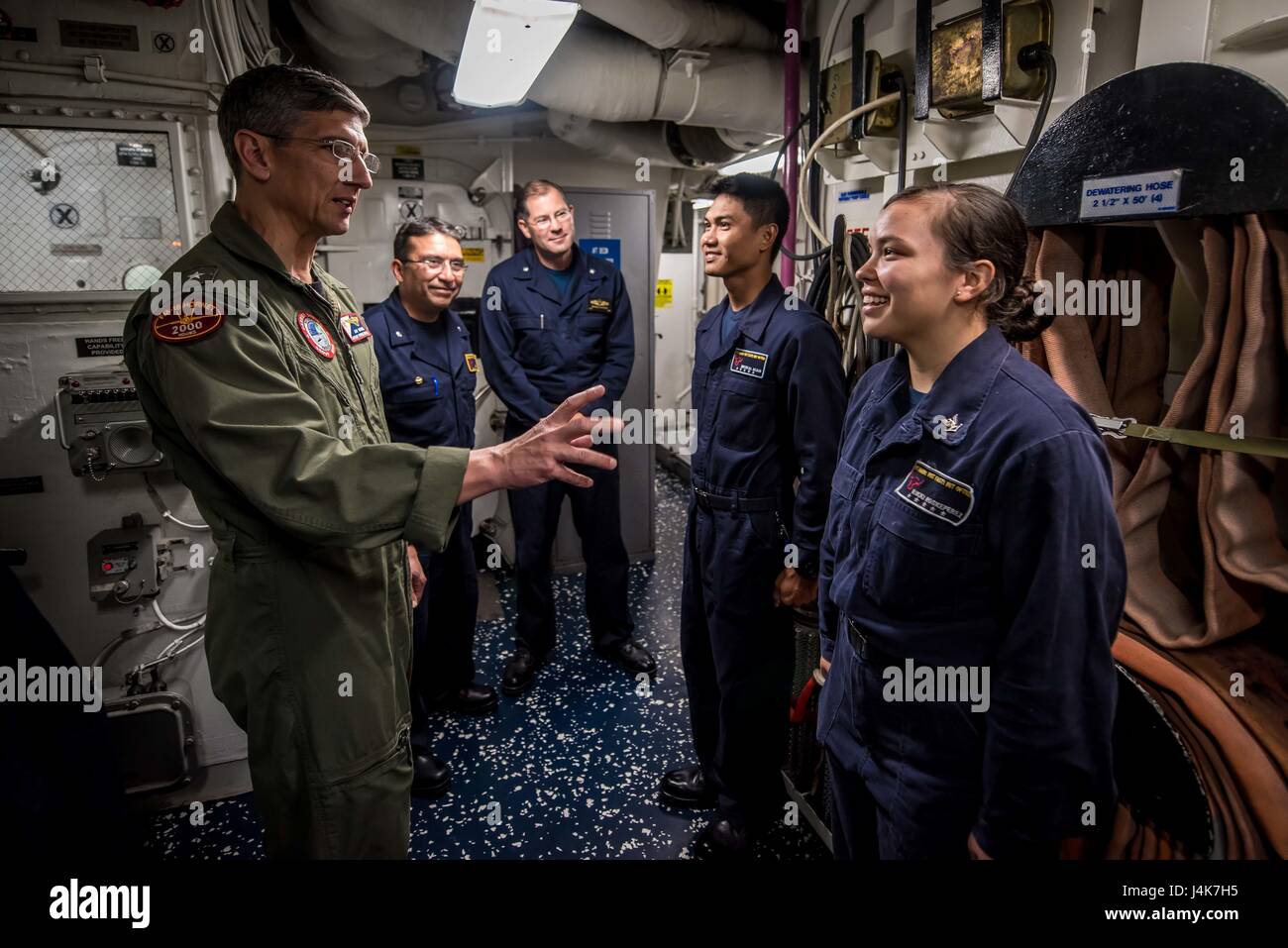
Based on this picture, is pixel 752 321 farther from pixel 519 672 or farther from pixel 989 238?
pixel 519 672

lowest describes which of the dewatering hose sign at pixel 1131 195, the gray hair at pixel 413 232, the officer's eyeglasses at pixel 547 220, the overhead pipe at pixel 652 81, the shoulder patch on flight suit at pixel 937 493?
Result: the shoulder patch on flight suit at pixel 937 493

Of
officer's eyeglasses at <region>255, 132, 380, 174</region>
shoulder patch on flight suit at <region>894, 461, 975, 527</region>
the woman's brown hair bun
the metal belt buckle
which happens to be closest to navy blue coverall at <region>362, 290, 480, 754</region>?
officer's eyeglasses at <region>255, 132, 380, 174</region>

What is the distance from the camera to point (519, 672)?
3566mm

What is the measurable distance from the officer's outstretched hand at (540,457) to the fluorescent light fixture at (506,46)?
183 cm

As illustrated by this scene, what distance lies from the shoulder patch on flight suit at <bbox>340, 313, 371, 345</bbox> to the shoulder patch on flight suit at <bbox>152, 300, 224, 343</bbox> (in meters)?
0.39

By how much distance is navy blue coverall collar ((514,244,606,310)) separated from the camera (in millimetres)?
3756

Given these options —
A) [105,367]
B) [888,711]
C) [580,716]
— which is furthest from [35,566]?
[888,711]

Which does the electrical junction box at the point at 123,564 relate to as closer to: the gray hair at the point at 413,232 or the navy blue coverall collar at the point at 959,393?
the gray hair at the point at 413,232

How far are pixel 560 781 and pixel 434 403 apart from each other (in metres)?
1.61

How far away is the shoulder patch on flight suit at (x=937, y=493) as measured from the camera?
1.36 meters

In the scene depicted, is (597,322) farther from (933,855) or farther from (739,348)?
(933,855)

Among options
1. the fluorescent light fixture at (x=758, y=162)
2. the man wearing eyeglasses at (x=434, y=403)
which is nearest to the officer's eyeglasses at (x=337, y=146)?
the man wearing eyeglasses at (x=434, y=403)

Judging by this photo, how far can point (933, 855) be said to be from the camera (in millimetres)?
1426

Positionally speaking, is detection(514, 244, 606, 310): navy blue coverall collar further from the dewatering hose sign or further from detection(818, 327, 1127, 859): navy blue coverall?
the dewatering hose sign
